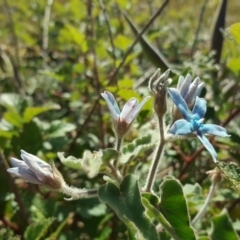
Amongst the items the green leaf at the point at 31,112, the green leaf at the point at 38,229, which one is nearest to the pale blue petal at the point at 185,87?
the green leaf at the point at 38,229

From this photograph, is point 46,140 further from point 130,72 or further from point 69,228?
point 130,72

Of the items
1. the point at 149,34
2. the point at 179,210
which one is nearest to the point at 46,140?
the point at 149,34

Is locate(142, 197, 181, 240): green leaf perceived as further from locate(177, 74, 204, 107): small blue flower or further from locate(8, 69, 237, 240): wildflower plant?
locate(177, 74, 204, 107): small blue flower

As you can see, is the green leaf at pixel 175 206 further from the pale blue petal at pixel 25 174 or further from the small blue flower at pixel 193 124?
the pale blue petal at pixel 25 174

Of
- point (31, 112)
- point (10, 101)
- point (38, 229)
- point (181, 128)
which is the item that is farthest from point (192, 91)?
point (10, 101)

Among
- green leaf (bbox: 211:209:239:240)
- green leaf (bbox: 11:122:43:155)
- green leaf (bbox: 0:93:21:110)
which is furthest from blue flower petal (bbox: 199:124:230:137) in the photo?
green leaf (bbox: 0:93:21:110)

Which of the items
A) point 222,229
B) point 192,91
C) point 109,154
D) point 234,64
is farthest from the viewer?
point 234,64

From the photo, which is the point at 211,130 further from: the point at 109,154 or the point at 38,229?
the point at 38,229
